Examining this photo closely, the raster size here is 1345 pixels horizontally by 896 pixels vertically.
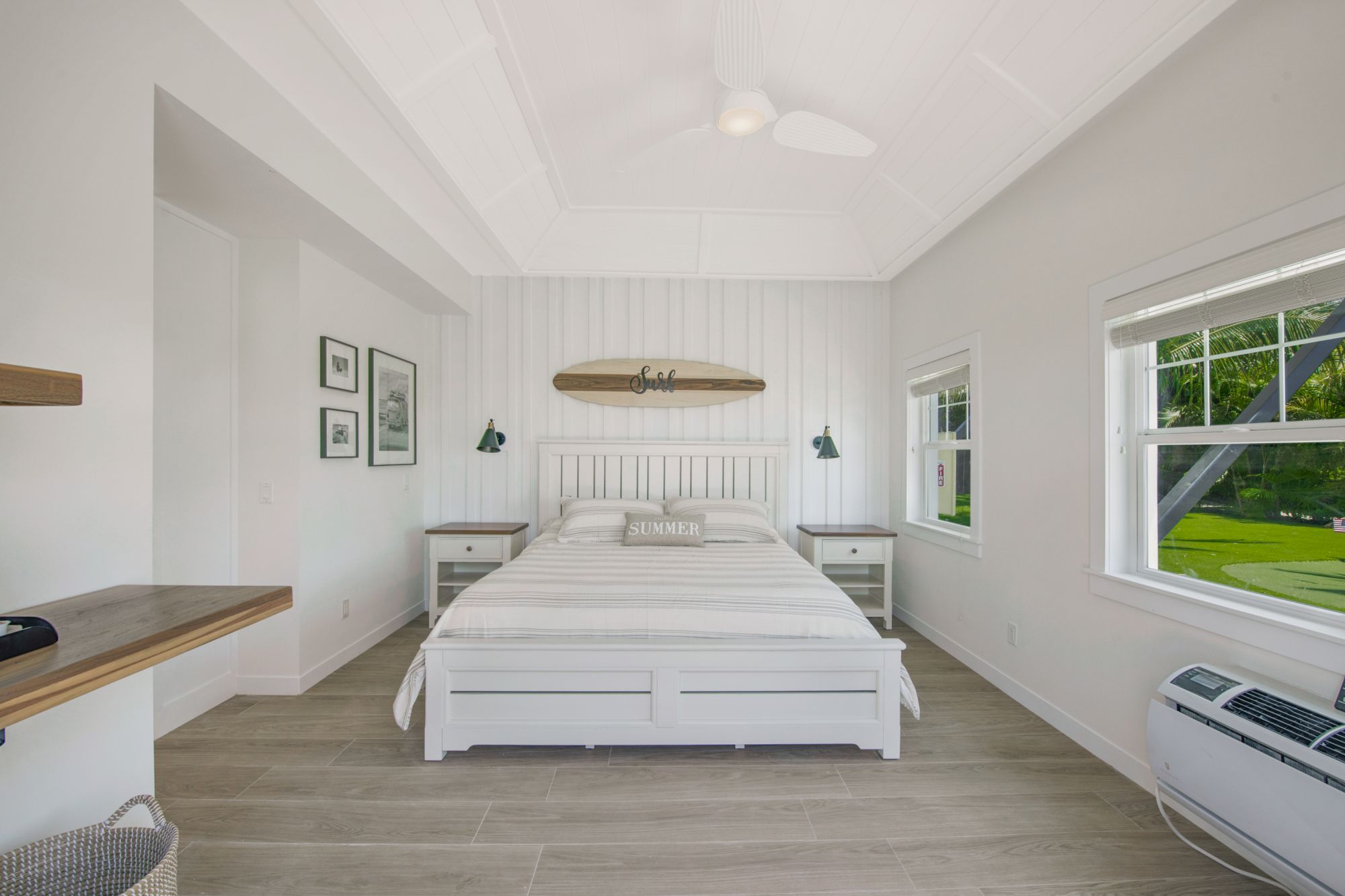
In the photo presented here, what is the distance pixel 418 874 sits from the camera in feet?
5.51

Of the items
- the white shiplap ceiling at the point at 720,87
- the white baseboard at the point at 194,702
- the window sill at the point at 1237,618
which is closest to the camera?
the window sill at the point at 1237,618

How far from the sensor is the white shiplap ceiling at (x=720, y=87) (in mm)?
1971

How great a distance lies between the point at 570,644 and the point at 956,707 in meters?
1.97

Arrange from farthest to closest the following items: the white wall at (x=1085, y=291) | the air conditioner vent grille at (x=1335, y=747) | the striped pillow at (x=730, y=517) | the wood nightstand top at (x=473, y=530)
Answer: the wood nightstand top at (x=473, y=530)
the striped pillow at (x=730, y=517)
the white wall at (x=1085, y=291)
the air conditioner vent grille at (x=1335, y=747)

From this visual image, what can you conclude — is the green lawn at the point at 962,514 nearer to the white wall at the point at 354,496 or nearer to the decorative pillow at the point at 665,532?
the decorative pillow at the point at 665,532

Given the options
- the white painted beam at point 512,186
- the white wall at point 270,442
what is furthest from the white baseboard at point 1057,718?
the white painted beam at point 512,186

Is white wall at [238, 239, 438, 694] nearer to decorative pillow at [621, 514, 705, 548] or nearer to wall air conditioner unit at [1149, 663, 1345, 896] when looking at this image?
decorative pillow at [621, 514, 705, 548]

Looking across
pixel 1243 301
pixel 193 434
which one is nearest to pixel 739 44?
pixel 1243 301

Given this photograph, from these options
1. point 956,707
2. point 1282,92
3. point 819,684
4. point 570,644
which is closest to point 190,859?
point 570,644

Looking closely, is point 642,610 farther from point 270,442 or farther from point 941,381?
point 941,381

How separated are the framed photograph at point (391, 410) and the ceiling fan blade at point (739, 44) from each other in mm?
2750

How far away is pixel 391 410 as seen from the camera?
3.77m

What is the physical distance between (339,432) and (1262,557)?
4.15 metres

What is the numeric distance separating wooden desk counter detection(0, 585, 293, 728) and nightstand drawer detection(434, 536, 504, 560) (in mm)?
2496
